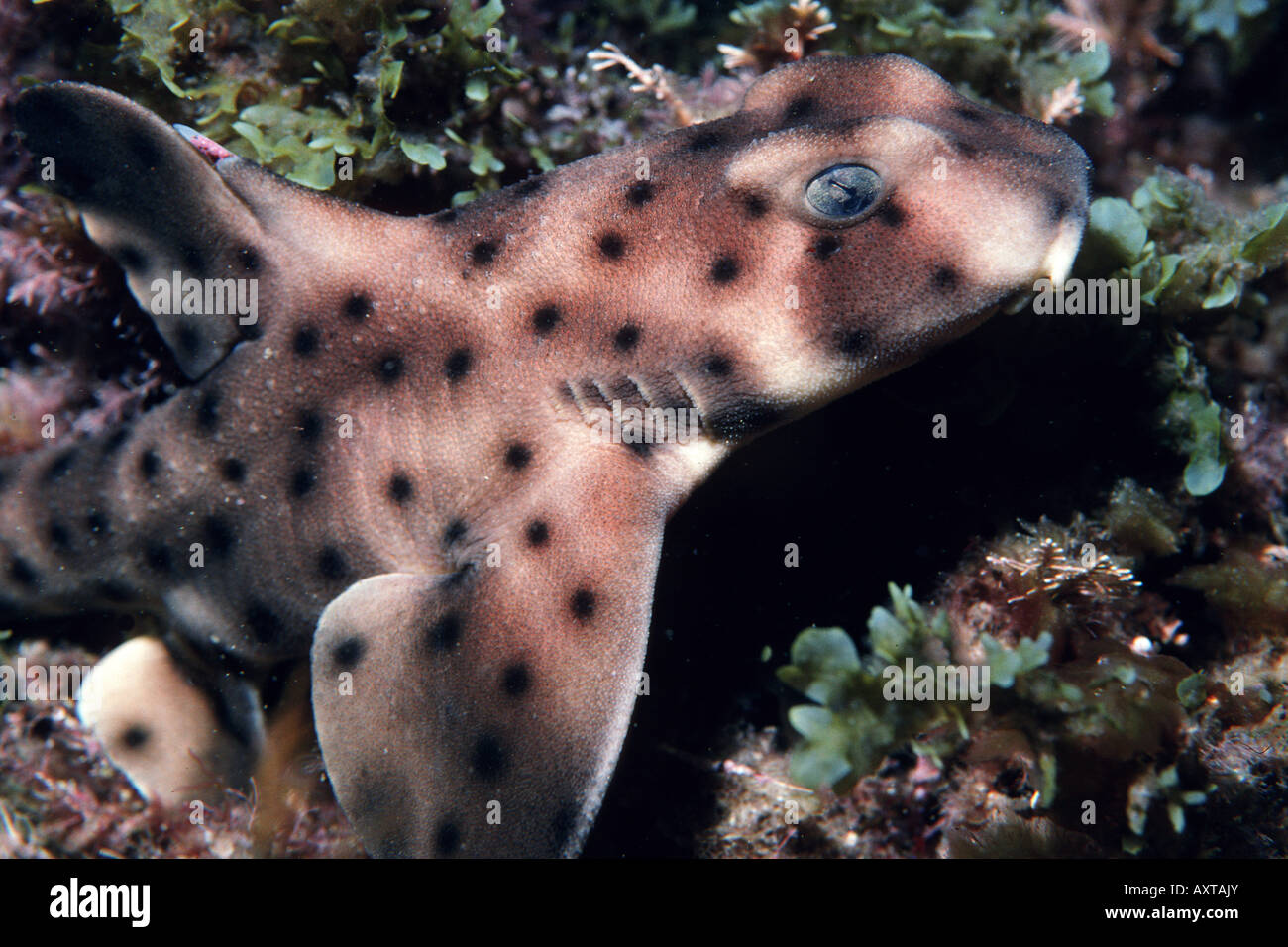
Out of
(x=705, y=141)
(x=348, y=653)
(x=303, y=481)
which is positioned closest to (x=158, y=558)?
(x=303, y=481)

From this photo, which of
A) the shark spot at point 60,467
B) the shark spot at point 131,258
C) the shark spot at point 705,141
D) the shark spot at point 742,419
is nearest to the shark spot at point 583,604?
the shark spot at point 742,419

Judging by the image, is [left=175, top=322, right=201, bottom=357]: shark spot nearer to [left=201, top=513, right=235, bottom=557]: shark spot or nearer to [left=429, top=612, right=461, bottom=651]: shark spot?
[left=201, top=513, right=235, bottom=557]: shark spot

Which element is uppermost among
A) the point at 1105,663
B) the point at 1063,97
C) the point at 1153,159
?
the point at 1063,97

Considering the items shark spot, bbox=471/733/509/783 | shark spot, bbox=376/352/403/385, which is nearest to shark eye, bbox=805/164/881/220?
shark spot, bbox=376/352/403/385

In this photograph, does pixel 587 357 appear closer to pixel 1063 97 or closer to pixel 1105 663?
pixel 1105 663

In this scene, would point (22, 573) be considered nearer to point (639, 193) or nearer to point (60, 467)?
point (60, 467)

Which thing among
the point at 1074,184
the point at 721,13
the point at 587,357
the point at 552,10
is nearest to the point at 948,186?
the point at 1074,184
